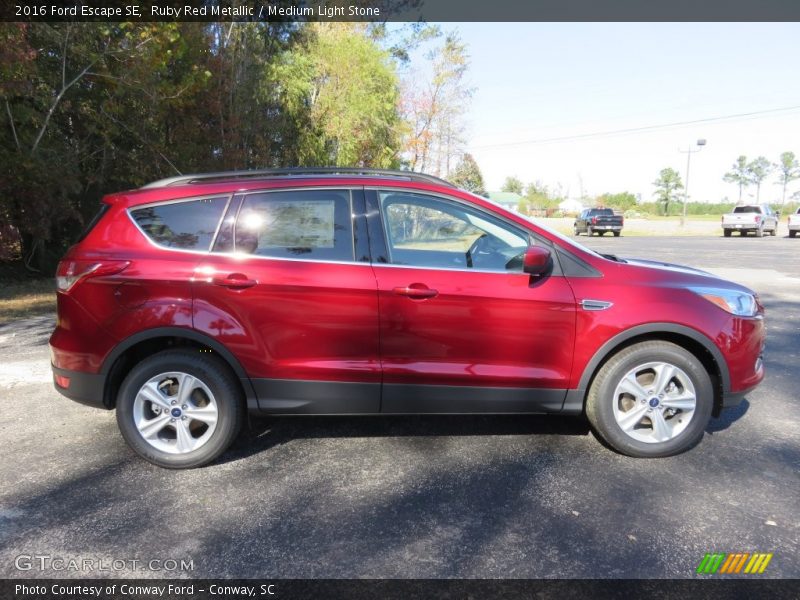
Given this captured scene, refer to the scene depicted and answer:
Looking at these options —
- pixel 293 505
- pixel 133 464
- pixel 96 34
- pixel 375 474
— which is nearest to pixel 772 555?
pixel 375 474

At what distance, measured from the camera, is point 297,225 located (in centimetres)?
344

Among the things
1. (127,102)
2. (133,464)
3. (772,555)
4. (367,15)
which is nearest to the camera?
(772,555)

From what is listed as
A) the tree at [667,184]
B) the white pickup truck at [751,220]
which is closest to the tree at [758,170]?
the tree at [667,184]

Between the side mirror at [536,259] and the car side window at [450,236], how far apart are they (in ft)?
0.40

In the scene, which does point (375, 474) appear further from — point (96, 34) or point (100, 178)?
point (100, 178)

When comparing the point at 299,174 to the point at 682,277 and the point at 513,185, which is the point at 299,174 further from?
the point at 513,185

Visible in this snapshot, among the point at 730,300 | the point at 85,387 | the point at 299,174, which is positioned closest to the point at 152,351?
the point at 85,387

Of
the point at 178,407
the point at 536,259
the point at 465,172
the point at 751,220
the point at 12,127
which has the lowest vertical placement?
the point at 178,407

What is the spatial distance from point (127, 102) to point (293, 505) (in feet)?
43.8

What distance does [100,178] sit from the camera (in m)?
14.2

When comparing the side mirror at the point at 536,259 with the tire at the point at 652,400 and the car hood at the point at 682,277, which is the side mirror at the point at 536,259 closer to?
the car hood at the point at 682,277

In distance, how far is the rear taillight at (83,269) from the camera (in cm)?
331

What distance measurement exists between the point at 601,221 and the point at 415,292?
32.6m

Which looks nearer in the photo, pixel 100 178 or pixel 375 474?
pixel 375 474
